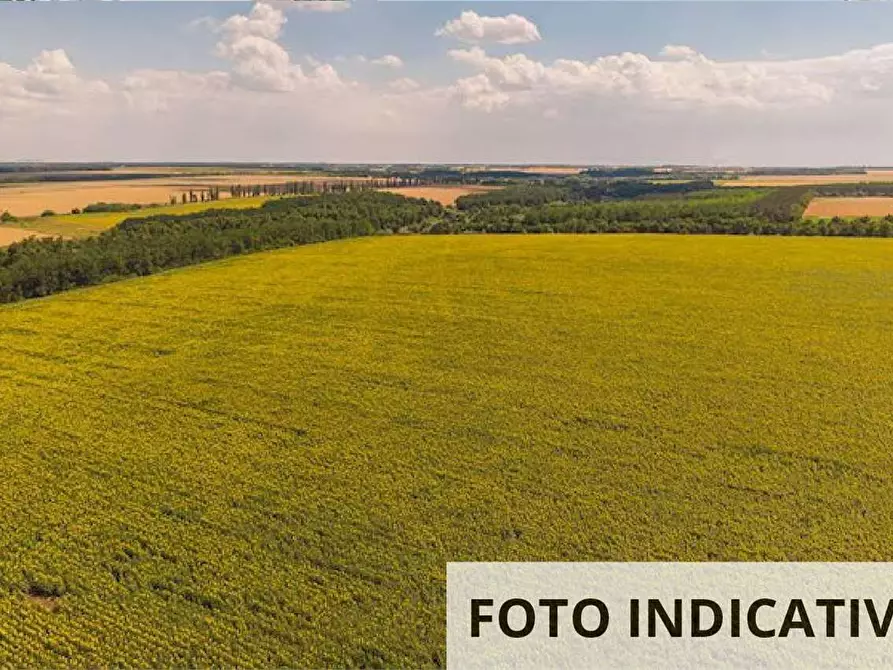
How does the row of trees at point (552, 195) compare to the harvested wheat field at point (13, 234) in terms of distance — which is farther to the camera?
the row of trees at point (552, 195)

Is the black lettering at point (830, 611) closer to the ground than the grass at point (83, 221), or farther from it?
closer to the ground

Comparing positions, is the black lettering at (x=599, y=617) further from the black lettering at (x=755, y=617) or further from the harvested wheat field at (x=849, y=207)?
the harvested wheat field at (x=849, y=207)

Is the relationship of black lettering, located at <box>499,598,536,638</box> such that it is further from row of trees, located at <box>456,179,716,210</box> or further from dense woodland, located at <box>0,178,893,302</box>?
row of trees, located at <box>456,179,716,210</box>

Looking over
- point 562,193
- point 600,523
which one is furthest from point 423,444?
point 562,193

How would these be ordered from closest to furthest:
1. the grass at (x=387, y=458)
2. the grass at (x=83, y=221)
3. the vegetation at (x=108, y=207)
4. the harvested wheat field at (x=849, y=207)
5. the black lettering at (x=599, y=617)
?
1. the black lettering at (x=599, y=617)
2. the grass at (x=387, y=458)
3. the harvested wheat field at (x=849, y=207)
4. the grass at (x=83, y=221)
5. the vegetation at (x=108, y=207)
